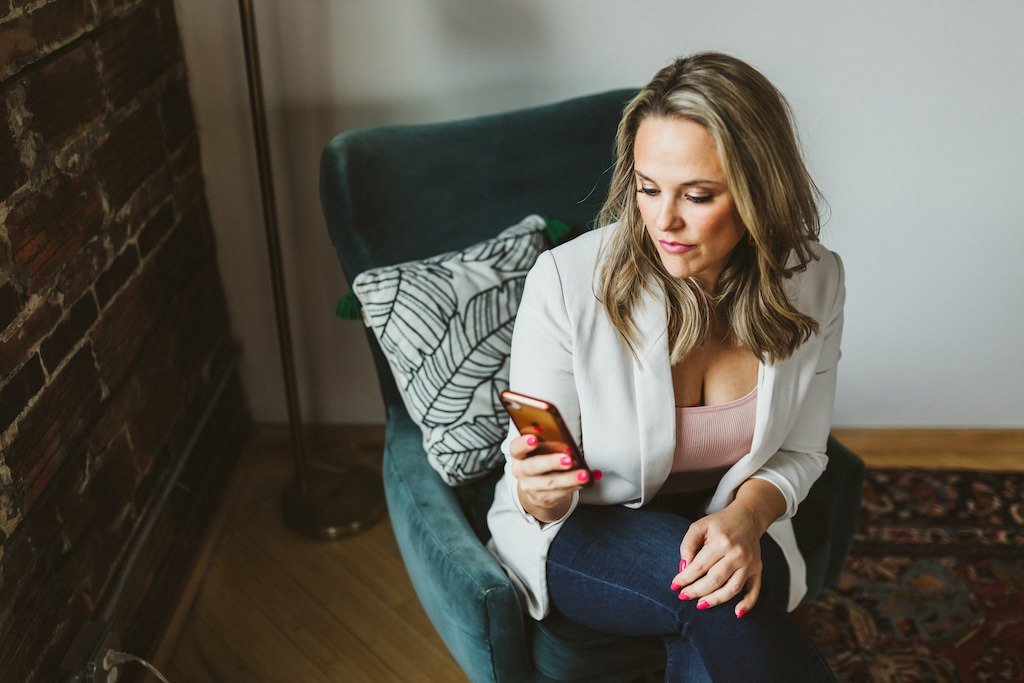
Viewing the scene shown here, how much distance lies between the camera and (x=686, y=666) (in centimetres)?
123

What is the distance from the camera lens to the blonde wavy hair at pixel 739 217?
1.08 m

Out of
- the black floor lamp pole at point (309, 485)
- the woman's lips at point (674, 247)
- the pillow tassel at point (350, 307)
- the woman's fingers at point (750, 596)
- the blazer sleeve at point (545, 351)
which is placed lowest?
the black floor lamp pole at point (309, 485)

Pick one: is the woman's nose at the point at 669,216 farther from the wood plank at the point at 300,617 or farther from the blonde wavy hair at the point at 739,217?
the wood plank at the point at 300,617

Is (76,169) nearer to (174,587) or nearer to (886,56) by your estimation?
(174,587)

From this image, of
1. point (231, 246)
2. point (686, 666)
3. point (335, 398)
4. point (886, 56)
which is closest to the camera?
point (686, 666)

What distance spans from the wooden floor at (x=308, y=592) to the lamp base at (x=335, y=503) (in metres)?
0.02

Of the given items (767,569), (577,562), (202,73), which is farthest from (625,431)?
(202,73)

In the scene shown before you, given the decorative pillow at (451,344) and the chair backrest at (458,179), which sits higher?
the chair backrest at (458,179)

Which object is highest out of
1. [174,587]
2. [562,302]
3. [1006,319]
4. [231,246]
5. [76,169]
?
[76,169]

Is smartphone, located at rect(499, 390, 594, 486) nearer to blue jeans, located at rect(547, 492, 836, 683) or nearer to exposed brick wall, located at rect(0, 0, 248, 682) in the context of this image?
blue jeans, located at rect(547, 492, 836, 683)

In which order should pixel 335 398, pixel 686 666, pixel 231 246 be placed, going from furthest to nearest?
pixel 335 398 → pixel 231 246 → pixel 686 666

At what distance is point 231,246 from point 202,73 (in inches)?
14.9

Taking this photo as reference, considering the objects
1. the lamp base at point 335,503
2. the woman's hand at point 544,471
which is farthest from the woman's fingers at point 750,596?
the lamp base at point 335,503

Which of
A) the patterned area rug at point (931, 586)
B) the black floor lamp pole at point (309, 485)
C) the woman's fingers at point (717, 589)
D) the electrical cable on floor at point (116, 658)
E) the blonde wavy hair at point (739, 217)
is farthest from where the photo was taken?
the black floor lamp pole at point (309, 485)
